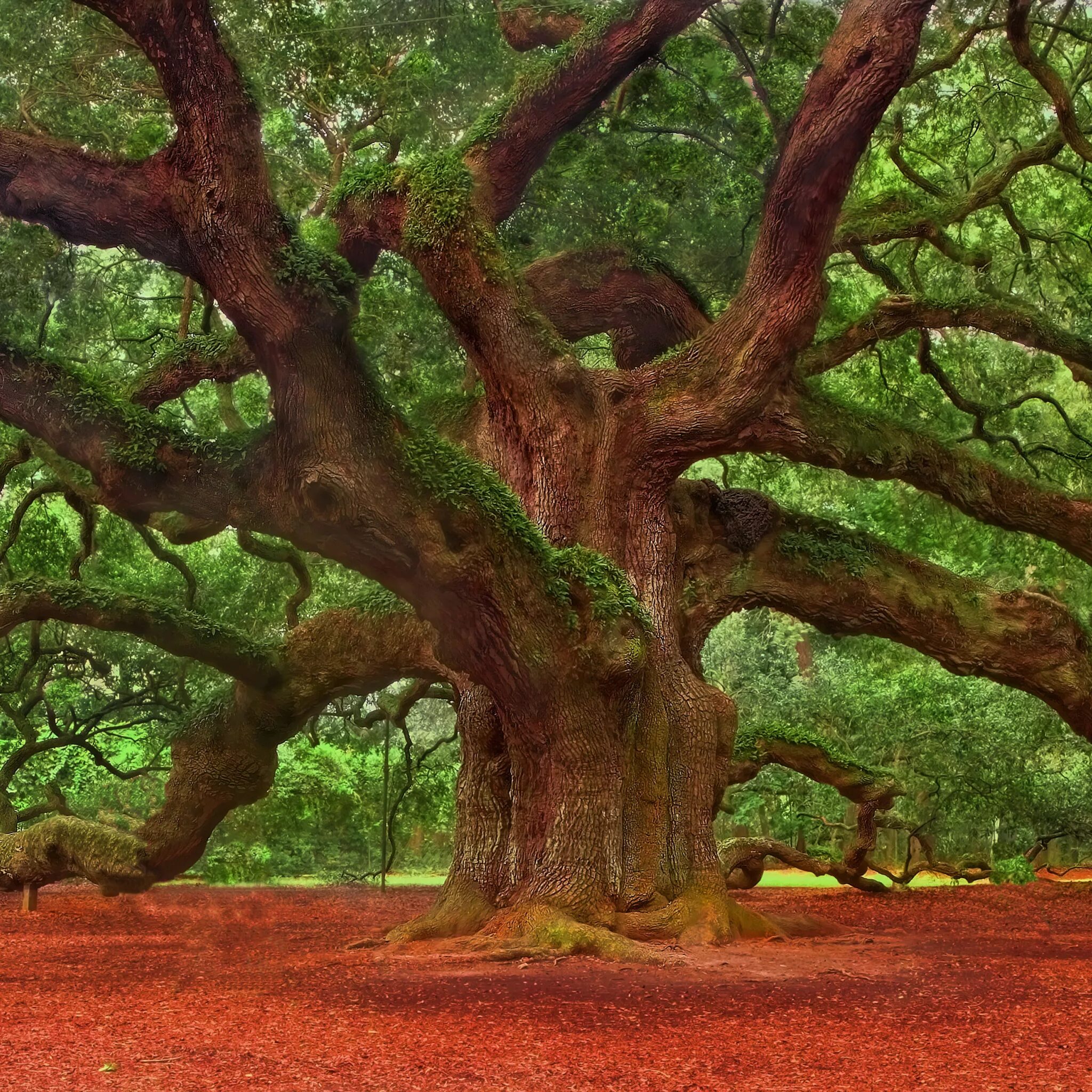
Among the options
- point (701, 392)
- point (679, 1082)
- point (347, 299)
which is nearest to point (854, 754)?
point (701, 392)

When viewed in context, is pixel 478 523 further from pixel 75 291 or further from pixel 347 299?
pixel 75 291

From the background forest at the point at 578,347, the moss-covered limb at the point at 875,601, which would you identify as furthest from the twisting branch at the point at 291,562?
the moss-covered limb at the point at 875,601

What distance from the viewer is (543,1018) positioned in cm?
550

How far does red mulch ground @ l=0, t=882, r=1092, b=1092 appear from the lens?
438 cm

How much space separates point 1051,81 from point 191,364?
8165 millimetres

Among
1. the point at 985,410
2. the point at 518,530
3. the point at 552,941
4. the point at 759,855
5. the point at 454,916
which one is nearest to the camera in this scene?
the point at 552,941

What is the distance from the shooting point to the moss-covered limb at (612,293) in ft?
36.0

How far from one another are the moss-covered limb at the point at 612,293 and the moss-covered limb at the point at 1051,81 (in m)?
3.43

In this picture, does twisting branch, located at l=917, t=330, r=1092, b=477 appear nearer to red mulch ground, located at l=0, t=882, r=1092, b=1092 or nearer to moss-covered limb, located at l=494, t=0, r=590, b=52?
moss-covered limb, located at l=494, t=0, r=590, b=52

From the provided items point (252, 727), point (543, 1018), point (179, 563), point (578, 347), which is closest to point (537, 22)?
point (578, 347)

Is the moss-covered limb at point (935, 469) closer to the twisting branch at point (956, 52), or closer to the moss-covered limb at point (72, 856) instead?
the twisting branch at point (956, 52)

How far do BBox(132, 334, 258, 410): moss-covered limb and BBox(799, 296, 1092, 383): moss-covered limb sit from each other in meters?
5.27

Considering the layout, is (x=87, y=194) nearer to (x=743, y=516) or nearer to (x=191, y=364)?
(x=191, y=364)

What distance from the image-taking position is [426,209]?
8.77 meters
